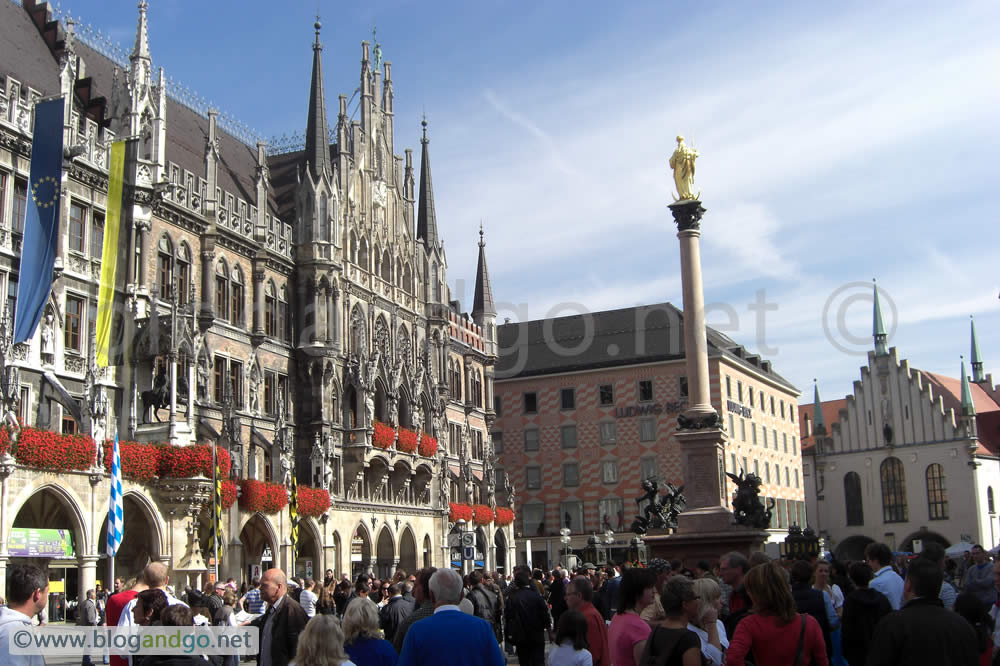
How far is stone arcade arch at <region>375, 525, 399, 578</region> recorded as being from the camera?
47.6 m

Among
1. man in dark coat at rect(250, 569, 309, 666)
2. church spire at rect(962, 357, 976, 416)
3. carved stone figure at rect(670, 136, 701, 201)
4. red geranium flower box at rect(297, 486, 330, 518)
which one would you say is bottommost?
man in dark coat at rect(250, 569, 309, 666)

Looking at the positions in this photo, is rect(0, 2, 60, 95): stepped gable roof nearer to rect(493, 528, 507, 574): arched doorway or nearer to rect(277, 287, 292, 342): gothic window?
rect(277, 287, 292, 342): gothic window

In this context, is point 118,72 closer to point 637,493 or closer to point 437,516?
point 437,516

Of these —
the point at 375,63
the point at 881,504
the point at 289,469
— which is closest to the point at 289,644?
the point at 289,469

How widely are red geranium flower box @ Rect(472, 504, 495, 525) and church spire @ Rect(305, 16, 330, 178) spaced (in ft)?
64.2

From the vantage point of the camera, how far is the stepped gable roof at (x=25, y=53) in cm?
3475

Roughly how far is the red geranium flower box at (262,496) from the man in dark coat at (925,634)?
31.5 meters

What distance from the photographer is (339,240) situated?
153 ft

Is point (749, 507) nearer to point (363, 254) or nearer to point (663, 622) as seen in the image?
point (663, 622)

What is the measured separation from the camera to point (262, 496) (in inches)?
1463

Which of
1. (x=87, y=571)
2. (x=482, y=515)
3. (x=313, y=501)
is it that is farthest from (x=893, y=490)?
(x=87, y=571)

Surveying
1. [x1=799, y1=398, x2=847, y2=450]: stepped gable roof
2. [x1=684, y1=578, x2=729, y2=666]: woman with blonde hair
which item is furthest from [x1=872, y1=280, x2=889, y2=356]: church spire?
[x1=684, y1=578, x2=729, y2=666]: woman with blonde hair

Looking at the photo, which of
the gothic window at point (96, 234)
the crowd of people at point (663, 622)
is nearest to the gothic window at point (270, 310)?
the gothic window at point (96, 234)

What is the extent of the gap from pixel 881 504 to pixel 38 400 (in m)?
65.4
